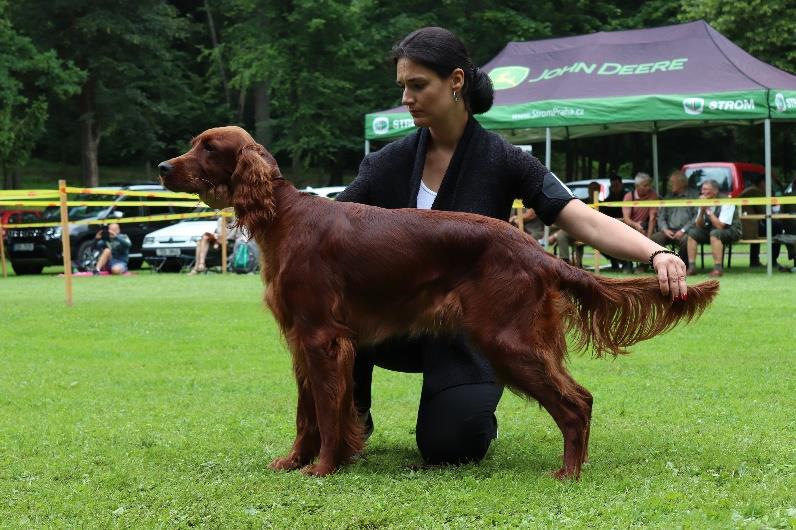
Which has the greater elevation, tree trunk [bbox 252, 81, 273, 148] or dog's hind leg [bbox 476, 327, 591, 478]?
tree trunk [bbox 252, 81, 273, 148]

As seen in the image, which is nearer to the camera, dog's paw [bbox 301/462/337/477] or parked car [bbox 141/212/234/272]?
dog's paw [bbox 301/462/337/477]

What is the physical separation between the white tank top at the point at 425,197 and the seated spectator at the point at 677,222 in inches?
399

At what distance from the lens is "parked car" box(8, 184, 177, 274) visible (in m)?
16.9

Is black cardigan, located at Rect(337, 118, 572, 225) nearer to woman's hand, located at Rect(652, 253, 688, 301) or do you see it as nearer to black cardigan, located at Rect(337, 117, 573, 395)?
black cardigan, located at Rect(337, 117, 573, 395)

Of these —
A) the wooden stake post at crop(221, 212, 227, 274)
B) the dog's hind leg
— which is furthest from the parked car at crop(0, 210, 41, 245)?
the dog's hind leg

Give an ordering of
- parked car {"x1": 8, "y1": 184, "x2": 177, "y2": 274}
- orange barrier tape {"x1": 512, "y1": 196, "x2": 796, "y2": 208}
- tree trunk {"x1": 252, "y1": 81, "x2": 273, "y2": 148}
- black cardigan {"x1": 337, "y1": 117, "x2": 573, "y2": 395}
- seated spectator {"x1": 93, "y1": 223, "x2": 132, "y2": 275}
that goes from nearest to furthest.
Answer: black cardigan {"x1": 337, "y1": 117, "x2": 573, "y2": 395} < orange barrier tape {"x1": 512, "y1": 196, "x2": 796, "y2": 208} < seated spectator {"x1": 93, "y1": 223, "x2": 132, "y2": 275} < parked car {"x1": 8, "y1": 184, "x2": 177, "y2": 274} < tree trunk {"x1": 252, "y1": 81, "x2": 273, "y2": 148}

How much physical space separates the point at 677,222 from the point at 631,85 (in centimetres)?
234

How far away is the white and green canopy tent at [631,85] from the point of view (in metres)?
13.3

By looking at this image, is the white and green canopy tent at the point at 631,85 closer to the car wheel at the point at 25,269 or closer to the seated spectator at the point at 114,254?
the seated spectator at the point at 114,254

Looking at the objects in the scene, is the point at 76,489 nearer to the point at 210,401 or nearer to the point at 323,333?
the point at 323,333

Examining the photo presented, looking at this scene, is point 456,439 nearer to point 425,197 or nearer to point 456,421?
point 456,421

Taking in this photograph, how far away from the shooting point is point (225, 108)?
36.2 m

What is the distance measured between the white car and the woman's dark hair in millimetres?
13347

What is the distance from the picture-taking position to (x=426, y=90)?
11.9 ft
